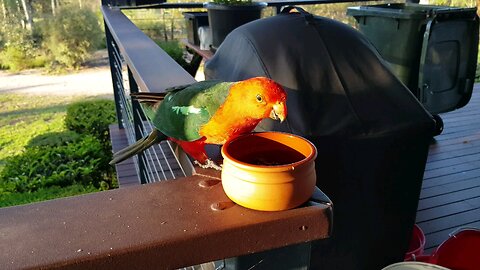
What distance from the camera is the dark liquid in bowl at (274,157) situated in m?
0.81

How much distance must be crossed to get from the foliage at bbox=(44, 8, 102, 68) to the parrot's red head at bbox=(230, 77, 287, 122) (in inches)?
568

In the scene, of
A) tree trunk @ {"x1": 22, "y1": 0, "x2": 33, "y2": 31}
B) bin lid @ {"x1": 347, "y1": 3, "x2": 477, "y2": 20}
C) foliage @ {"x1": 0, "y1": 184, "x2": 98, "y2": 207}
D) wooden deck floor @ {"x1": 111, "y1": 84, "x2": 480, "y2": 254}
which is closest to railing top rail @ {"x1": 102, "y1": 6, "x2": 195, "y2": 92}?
wooden deck floor @ {"x1": 111, "y1": 84, "x2": 480, "y2": 254}

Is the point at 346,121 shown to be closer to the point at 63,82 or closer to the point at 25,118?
the point at 25,118

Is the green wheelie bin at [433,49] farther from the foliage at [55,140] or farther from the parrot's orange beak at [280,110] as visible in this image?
the foliage at [55,140]

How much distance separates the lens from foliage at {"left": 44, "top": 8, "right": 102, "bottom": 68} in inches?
548

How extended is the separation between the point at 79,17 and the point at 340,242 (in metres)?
14.0

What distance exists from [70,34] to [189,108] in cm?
1447

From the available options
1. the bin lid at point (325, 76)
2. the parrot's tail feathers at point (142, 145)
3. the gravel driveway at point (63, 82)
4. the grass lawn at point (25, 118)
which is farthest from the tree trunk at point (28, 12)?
the parrot's tail feathers at point (142, 145)

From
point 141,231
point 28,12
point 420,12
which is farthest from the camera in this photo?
point 28,12

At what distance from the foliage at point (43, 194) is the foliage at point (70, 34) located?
11644 millimetres

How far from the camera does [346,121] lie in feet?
5.22

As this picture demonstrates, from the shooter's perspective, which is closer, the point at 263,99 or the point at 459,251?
the point at 263,99

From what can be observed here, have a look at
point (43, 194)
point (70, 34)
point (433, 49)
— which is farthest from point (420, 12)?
point (70, 34)

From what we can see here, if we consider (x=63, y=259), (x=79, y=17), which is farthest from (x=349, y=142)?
(x=79, y=17)
